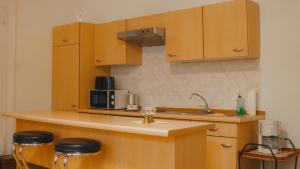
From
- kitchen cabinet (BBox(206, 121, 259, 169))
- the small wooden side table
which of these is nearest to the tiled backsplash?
kitchen cabinet (BBox(206, 121, 259, 169))

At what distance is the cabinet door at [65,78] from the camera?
5211 millimetres

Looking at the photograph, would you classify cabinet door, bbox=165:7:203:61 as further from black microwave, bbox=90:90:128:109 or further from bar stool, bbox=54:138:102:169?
bar stool, bbox=54:138:102:169

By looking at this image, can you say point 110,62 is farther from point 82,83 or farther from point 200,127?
point 200,127

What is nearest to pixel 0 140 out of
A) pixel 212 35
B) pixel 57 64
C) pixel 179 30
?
pixel 57 64

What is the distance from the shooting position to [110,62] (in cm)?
516

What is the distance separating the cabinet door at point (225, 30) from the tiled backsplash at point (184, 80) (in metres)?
0.35

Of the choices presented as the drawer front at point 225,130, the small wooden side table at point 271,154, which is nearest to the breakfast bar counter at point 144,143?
the drawer front at point 225,130

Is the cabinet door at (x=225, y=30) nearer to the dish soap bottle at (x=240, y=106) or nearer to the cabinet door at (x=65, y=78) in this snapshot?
the dish soap bottle at (x=240, y=106)

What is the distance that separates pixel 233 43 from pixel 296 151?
132cm

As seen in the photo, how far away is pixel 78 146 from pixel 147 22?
2.49 meters

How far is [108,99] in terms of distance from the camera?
508cm

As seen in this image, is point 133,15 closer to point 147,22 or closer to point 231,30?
point 147,22

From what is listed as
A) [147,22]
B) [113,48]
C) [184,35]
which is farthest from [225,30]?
[113,48]

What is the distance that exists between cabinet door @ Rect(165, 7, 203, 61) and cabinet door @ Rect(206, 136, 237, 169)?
105cm
